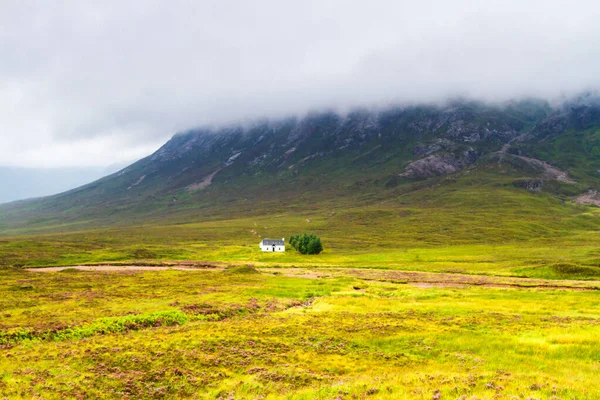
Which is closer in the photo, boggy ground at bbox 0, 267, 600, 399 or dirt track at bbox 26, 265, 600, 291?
boggy ground at bbox 0, 267, 600, 399

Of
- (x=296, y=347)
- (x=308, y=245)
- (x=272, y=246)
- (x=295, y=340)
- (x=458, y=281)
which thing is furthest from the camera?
(x=272, y=246)

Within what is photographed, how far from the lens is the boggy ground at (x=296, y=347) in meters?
20.5

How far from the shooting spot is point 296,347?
29.0 metres

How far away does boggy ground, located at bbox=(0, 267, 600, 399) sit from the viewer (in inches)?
806

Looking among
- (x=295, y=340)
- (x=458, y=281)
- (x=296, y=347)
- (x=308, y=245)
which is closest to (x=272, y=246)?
(x=308, y=245)

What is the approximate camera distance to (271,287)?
66688 millimetres

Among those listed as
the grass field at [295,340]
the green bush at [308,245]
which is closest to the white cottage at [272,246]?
the green bush at [308,245]

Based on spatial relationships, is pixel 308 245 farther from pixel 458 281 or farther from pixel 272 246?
pixel 458 281

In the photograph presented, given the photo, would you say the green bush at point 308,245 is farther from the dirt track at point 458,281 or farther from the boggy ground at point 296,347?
the boggy ground at point 296,347

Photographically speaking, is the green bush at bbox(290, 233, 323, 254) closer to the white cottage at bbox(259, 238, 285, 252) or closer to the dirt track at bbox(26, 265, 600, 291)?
the white cottage at bbox(259, 238, 285, 252)

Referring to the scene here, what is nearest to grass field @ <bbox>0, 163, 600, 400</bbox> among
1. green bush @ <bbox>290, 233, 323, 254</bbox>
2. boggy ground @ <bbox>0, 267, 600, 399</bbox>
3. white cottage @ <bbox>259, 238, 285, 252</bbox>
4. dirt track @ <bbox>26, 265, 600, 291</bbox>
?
boggy ground @ <bbox>0, 267, 600, 399</bbox>

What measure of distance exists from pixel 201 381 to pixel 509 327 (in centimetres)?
2721

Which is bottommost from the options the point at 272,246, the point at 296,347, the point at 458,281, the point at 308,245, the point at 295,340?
the point at 458,281

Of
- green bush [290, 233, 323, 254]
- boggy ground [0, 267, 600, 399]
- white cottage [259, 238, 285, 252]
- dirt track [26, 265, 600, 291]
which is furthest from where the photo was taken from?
white cottage [259, 238, 285, 252]
